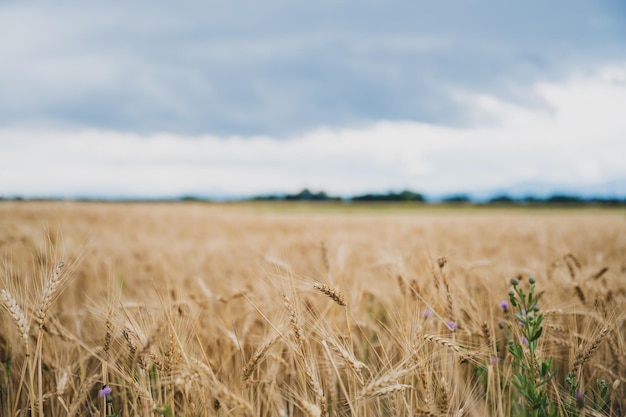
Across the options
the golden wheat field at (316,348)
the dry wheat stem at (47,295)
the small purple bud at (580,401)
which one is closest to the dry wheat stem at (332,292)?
the golden wheat field at (316,348)

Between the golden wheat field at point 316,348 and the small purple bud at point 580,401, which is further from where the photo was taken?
the golden wheat field at point 316,348

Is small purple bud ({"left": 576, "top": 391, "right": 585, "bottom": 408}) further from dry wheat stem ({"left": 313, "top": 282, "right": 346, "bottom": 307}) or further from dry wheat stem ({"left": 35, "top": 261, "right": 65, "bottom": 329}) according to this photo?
dry wheat stem ({"left": 35, "top": 261, "right": 65, "bottom": 329})

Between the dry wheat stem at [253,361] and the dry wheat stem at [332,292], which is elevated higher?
the dry wheat stem at [332,292]

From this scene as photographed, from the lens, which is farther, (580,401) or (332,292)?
(332,292)

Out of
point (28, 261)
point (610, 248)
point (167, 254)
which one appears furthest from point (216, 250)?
point (610, 248)

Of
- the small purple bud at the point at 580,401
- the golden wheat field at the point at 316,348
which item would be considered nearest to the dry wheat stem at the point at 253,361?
the golden wheat field at the point at 316,348

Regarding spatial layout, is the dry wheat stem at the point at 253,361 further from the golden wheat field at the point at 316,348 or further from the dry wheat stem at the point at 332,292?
the dry wheat stem at the point at 332,292

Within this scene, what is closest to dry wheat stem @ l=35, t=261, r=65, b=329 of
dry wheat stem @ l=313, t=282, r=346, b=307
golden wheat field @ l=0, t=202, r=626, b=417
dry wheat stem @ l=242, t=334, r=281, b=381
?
golden wheat field @ l=0, t=202, r=626, b=417

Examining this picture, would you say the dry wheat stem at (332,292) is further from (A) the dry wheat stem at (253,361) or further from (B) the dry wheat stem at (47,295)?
(B) the dry wheat stem at (47,295)

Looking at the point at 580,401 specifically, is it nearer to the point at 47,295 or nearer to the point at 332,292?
the point at 332,292

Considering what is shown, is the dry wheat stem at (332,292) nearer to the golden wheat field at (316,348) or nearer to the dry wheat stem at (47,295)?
the golden wheat field at (316,348)

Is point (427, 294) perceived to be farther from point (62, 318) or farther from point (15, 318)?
point (62, 318)

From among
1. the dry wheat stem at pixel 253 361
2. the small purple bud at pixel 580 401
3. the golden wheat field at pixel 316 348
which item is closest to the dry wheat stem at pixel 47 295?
the golden wheat field at pixel 316 348

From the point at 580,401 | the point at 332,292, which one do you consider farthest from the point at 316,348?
the point at 580,401
